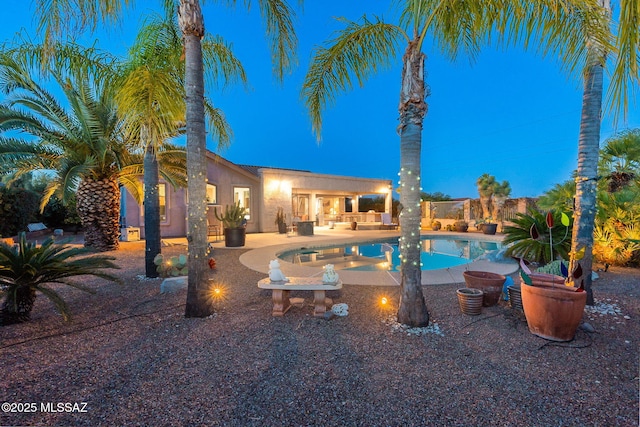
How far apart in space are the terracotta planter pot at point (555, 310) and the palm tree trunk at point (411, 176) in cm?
124

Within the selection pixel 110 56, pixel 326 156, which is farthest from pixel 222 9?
pixel 326 156

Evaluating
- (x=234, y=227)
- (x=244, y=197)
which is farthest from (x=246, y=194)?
(x=234, y=227)

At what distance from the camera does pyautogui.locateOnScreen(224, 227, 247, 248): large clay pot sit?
11133 millimetres

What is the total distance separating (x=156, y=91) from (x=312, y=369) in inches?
192

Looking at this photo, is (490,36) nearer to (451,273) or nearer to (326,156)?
(451,273)

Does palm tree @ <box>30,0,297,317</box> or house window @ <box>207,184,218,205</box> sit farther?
house window @ <box>207,184,218,205</box>

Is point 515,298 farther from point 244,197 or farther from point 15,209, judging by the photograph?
point 15,209

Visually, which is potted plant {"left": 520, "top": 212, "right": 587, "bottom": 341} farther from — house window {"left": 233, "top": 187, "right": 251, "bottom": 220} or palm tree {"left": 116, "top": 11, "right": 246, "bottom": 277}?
house window {"left": 233, "top": 187, "right": 251, "bottom": 220}

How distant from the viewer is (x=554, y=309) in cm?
330

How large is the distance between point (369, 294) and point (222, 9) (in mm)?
5689

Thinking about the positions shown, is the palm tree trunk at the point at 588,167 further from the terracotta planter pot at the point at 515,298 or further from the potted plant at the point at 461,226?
the potted plant at the point at 461,226

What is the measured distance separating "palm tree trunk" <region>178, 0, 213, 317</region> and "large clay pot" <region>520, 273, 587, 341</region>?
4250 mm

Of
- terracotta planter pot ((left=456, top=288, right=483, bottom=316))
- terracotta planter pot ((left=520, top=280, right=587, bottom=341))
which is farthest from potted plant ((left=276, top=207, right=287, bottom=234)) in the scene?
terracotta planter pot ((left=520, top=280, right=587, bottom=341))

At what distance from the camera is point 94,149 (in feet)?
29.7
